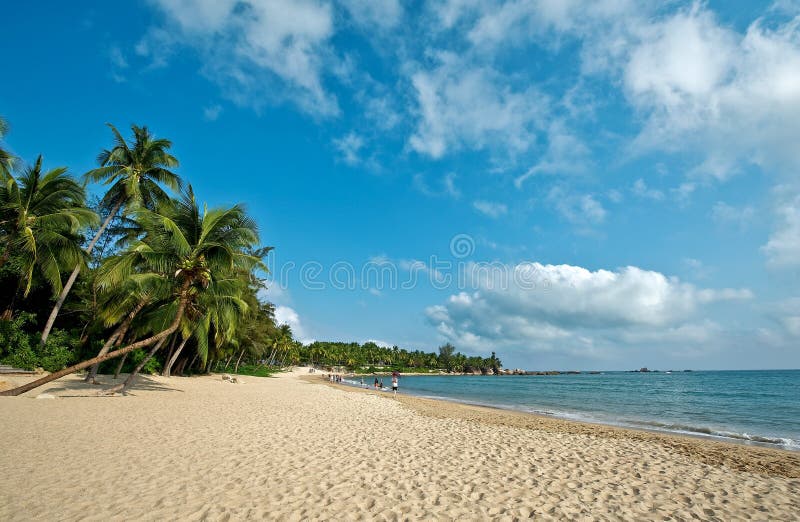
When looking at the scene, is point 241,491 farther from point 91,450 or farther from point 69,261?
point 69,261

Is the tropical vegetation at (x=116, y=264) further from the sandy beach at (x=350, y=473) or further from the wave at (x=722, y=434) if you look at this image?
→ the wave at (x=722, y=434)

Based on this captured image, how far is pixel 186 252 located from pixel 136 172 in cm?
1082

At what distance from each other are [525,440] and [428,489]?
578 centimetres

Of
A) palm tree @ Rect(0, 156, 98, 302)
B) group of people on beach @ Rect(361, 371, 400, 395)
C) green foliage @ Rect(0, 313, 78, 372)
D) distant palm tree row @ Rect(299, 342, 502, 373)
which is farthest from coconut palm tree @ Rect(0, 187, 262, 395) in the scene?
distant palm tree row @ Rect(299, 342, 502, 373)

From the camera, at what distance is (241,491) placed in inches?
230

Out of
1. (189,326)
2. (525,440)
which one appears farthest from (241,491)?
(189,326)

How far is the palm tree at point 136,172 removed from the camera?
2108 centimetres

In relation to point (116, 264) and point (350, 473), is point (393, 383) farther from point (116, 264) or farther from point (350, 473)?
point (350, 473)

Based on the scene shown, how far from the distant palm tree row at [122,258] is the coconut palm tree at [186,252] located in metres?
0.04

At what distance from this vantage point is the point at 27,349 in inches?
728

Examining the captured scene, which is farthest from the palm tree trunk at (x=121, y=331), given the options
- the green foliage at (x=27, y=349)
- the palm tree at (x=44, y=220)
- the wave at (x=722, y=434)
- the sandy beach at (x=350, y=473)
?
the wave at (x=722, y=434)

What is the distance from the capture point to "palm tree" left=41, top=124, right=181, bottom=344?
21.1 metres

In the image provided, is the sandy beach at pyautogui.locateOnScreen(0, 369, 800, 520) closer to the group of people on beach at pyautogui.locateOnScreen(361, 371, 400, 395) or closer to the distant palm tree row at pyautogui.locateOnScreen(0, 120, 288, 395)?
the distant palm tree row at pyautogui.locateOnScreen(0, 120, 288, 395)

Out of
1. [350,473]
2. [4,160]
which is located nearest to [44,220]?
[4,160]
